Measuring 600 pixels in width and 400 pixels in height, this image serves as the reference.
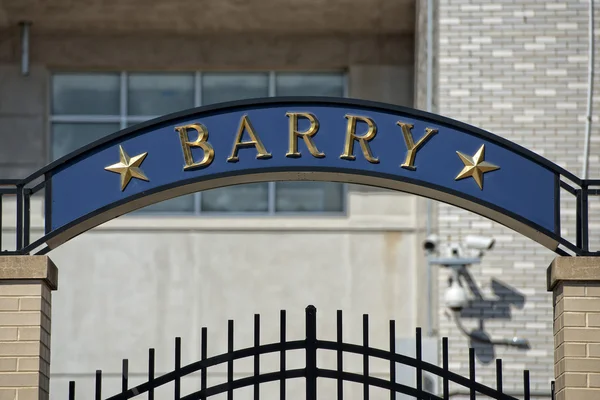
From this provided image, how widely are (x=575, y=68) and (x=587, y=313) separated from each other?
647cm

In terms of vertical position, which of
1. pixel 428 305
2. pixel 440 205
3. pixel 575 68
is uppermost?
pixel 575 68

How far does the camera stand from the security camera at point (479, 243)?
13.8 metres

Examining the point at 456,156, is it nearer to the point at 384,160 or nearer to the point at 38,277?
the point at 384,160

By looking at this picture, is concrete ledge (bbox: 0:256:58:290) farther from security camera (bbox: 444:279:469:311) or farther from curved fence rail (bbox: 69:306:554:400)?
security camera (bbox: 444:279:469:311)

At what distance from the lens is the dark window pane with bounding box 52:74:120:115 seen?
17.4 m

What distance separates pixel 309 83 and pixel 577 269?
9.32m

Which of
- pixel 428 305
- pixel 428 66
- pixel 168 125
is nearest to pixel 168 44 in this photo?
pixel 428 66

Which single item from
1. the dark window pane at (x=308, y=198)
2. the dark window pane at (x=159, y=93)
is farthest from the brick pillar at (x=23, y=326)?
the dark window pane at (x=159, y=93)

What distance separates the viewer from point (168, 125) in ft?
28.6

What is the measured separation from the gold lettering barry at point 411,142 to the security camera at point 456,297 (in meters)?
5.21

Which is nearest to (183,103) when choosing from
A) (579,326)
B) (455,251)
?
(455,251)

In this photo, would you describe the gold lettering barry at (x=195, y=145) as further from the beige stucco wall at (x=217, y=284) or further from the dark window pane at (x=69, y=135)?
the dark window pane at (x=69, y=135)

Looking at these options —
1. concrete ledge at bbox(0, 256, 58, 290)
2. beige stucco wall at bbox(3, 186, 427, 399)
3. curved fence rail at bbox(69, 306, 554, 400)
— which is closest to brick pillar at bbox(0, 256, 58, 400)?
concrete ledge at bbox(0, 256, 58, 290)

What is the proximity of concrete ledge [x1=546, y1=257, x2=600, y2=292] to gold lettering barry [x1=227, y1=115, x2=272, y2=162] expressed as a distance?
1.89 m
